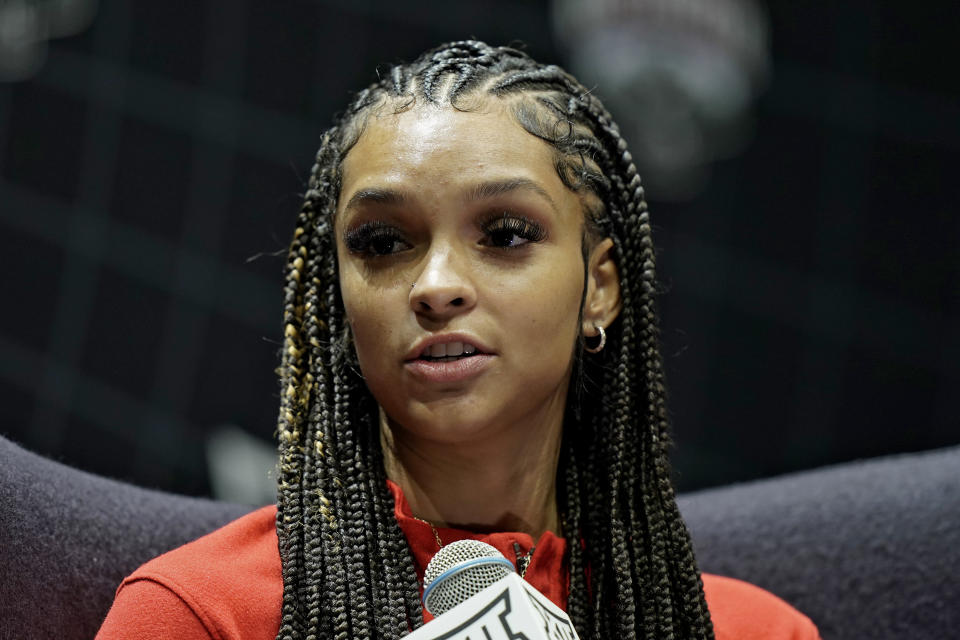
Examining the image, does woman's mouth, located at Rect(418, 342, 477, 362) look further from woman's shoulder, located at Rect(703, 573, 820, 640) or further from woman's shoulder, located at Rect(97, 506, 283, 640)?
woman's shoulder, located at Rect(703, 573, 820, 640)

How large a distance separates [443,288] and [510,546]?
37 centimetres

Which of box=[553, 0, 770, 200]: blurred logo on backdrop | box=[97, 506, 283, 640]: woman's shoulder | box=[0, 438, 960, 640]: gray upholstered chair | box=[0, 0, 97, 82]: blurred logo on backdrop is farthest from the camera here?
box=[553, 0, 770, 200]: blurred logo on backdrop

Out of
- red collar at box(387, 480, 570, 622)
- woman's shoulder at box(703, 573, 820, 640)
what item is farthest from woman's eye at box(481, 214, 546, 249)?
woman's shoulder at box(703, 573, 820, 640)

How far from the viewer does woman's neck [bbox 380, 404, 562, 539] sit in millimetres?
1434

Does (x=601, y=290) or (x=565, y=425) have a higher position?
(x=601, y=290)

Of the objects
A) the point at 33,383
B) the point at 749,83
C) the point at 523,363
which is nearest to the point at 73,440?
the point at 33,383

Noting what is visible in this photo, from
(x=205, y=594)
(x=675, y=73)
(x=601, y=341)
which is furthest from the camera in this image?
(x=675, y=73)

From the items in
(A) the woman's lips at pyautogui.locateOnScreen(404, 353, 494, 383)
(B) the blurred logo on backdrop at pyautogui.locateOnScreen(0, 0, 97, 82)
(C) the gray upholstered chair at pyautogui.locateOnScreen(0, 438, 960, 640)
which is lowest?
(C) the gray upholstered chair at pyautogui.locateOnScreen(0, 438, 960, 640)

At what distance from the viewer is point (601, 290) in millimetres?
1556

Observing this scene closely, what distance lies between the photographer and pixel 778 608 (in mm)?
1688

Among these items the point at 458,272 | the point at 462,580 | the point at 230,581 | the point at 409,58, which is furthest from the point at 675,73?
the point at 462,580

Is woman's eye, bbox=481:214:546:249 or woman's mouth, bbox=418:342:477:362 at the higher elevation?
woman's eye, bbox=481:214:546:249

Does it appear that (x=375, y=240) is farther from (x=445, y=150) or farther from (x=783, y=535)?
(x=783, y=535)

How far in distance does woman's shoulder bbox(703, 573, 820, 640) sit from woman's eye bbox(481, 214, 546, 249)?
603mm
